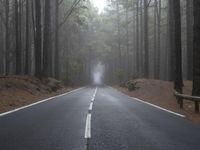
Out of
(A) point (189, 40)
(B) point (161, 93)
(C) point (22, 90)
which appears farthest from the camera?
(A) point (189, 40)

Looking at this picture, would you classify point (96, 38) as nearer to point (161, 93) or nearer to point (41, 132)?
point (161, 93)

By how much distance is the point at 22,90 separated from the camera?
25.7 metres

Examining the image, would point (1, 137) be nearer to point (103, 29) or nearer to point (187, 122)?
point (187, 122)

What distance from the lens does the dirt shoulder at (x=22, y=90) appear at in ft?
66.1

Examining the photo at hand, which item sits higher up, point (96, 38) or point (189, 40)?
point (96, 38)

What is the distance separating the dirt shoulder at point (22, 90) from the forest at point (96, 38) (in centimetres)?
194

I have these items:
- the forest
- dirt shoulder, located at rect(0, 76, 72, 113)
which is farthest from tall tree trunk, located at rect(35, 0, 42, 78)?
dirt shoulder, located at rect(0, 76, 72, 113)

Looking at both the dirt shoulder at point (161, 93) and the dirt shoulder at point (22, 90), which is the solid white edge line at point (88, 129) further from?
the dirt shoulder at point (22, 90)

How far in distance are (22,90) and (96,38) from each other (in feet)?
198

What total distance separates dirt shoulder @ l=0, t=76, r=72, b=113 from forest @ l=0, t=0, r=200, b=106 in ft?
6.35

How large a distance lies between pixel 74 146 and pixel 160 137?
237 cm

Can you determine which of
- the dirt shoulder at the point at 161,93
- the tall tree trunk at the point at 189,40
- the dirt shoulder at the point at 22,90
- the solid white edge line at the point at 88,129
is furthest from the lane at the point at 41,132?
the tall tree trunk at the point at 189,40

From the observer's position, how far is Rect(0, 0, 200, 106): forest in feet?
108

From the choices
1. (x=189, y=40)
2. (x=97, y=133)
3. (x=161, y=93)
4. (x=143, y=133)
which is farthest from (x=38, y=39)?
(x=143, y=133)
